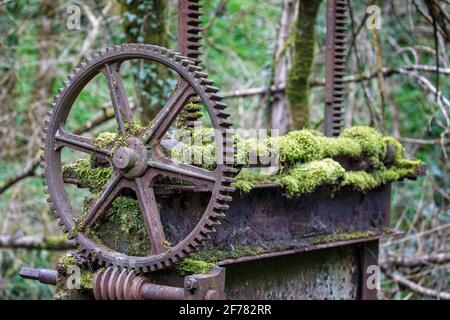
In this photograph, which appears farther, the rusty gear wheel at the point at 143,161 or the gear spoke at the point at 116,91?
the gear spoke at the point at 116,91

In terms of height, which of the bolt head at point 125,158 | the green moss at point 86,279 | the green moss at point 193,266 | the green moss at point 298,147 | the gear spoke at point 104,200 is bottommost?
the green moss at point 86,279

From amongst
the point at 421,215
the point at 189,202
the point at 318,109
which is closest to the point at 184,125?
the point at 189,202

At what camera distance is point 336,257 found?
4.57m

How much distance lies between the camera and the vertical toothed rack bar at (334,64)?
193 inches

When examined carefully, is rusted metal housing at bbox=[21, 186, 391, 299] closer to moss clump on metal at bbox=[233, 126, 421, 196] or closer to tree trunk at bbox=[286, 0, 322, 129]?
moss clump on metal at bbox=[233, 126, 421, 196]

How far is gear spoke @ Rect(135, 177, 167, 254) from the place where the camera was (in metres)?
3.08

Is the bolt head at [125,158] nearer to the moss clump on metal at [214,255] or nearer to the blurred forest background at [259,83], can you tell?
the moss clump on metal at [214,255]

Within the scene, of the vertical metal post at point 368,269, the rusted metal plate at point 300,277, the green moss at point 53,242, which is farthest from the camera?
the green moss at point 53,242

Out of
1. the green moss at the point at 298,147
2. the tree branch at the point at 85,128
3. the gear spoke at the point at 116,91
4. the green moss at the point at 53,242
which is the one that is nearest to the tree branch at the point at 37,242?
the green moss at the point at 53,242

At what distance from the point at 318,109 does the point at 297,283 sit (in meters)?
5.22

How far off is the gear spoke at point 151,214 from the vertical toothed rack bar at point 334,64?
2.07 m

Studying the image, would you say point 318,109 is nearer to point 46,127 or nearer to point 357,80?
point 357,80

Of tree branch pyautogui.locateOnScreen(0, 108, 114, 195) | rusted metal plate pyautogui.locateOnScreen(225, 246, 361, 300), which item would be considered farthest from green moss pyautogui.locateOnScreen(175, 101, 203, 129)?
tree branch pyautogui.locateOnScreen(0, 108, 114, 195)
